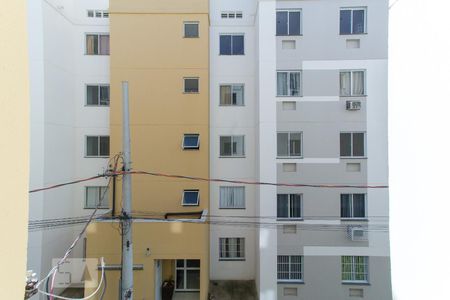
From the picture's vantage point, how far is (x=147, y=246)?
693 cm

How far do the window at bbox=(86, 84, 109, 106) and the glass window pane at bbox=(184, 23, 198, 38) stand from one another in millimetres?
2815

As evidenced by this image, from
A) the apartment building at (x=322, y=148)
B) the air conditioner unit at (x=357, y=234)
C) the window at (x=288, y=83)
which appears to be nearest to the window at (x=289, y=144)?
the apartment building at (x=322, y=148)

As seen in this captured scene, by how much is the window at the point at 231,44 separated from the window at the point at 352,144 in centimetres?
382

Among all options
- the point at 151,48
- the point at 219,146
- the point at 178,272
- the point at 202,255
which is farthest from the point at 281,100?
the point at 178,272

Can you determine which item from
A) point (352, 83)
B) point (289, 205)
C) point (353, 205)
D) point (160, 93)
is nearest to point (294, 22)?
point (352, 83)

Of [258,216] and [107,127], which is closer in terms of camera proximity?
[258,216]

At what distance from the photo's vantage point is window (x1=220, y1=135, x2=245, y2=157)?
881cm

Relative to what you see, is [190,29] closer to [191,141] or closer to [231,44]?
[231,44]

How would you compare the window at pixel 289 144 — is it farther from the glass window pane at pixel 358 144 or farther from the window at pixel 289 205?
the glass window pane at pixel 358 144

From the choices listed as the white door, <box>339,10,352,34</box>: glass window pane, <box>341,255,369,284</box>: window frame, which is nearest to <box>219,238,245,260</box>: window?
the white door

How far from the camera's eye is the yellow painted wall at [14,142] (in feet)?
2.98
